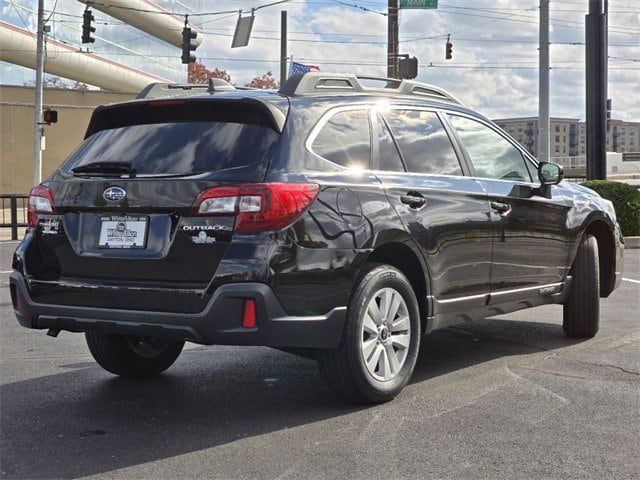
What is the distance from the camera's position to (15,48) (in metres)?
37.0

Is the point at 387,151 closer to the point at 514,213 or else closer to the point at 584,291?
the point at 514,213

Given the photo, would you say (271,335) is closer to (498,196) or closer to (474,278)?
(474,278)

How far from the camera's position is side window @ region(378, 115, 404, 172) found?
507 centimetres

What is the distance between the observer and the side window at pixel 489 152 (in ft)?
19.1

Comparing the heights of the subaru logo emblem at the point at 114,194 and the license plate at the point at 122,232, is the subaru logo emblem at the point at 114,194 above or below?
above

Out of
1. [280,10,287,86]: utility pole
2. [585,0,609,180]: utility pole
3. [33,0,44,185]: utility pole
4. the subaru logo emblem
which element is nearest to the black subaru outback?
the subaru logo emblem

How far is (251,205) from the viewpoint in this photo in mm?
4242

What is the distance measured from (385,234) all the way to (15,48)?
3583cm

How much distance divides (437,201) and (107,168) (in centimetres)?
195

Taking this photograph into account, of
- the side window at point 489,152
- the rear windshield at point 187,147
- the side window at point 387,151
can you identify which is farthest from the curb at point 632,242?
the rear windshield at point 187,147

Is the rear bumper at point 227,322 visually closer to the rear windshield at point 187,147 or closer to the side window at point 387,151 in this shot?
the rear windshield at point 187,147

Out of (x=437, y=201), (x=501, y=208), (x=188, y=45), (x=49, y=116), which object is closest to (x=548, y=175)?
(x=501, y=208)

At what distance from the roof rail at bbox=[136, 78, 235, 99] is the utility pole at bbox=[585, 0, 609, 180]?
13.3 metres

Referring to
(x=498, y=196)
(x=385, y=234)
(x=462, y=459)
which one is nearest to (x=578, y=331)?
(x=498, y=196)
